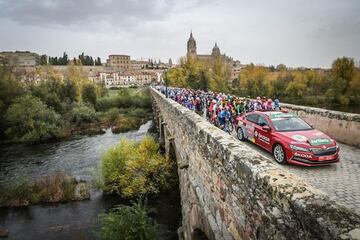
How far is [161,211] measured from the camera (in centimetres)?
1638

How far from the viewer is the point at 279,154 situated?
27.6 ft

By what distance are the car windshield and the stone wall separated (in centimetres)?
305

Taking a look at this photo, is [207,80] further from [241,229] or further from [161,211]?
[241,229]

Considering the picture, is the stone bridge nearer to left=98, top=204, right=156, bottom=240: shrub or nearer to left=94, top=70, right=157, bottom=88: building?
left=98, top=204, right=156, bottom=240: shrub

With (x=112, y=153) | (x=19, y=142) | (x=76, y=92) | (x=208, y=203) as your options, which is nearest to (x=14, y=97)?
(x=19, y=142)

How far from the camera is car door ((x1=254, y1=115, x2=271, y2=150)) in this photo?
30.2 feet

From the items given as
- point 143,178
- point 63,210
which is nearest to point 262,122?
point 143,178

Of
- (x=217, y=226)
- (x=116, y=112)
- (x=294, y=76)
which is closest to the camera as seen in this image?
(x=217, y=226)

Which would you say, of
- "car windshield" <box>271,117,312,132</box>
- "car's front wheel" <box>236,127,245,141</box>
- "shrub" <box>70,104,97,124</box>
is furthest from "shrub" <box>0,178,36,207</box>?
"shrub" <box>70,104,97,124</box>

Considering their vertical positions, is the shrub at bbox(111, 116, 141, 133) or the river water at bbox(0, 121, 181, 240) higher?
the shrub at bbox(111, 116, 141, 133)

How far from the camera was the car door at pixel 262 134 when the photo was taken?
9.19m

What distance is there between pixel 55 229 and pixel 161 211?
19.1 ft

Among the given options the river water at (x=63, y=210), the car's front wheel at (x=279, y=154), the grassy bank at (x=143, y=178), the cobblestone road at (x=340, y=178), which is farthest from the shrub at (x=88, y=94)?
the car's front wheel at (x=279, y=154)

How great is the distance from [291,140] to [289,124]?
1.27 meters
